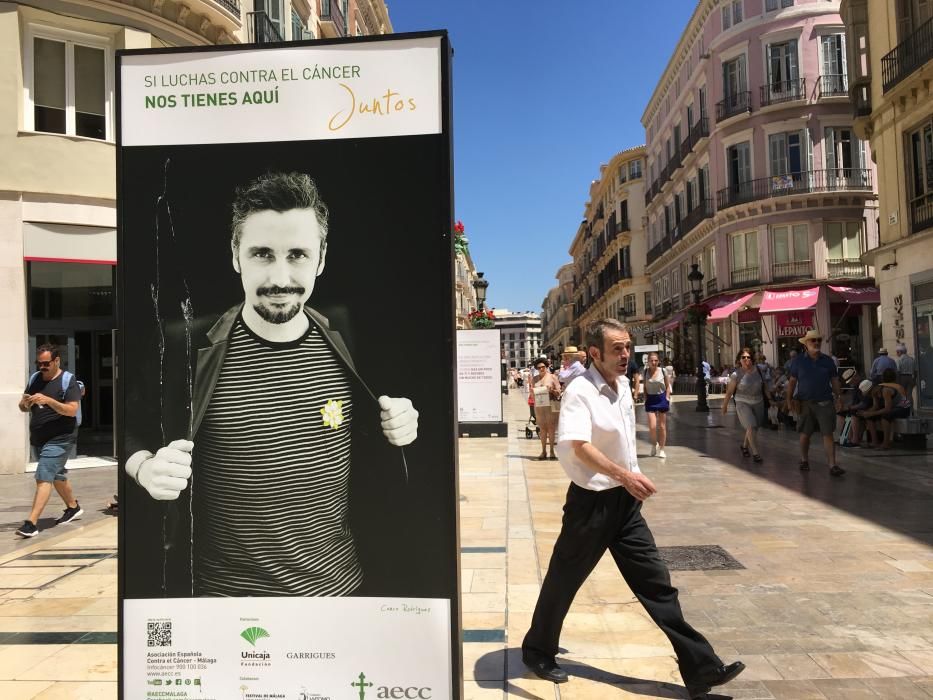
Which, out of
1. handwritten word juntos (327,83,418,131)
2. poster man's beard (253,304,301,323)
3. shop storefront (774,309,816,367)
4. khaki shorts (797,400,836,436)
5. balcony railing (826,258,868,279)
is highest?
balcony railing (826,258,868,279)

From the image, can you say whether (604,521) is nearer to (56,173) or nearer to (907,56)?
(56,173)

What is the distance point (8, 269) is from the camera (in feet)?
39.6

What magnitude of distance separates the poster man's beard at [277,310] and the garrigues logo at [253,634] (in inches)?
39.6

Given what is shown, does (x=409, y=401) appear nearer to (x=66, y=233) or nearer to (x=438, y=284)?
(x=438, y=284)

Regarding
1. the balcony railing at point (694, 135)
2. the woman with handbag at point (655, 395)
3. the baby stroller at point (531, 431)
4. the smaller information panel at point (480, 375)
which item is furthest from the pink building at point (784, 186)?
the woman with handbag at point (655, 395)

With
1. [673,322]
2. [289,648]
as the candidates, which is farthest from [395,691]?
[673,322]

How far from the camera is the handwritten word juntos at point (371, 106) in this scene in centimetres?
240

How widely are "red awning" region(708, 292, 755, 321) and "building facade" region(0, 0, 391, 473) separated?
23507 millimetres

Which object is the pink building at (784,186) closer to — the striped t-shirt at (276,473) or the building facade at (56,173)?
the building facade at (56,173)

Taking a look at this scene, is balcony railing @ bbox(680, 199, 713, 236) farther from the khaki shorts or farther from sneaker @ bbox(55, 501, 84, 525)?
sneaker @ bbox(55, 501, 84, 525)

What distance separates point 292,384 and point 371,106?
938 mm

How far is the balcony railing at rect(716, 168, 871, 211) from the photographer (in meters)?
29.9

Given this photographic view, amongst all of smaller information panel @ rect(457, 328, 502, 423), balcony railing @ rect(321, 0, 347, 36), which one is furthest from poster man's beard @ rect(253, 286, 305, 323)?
balcony railing @ rect(321, 0, 347, 36)

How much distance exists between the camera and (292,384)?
94.3 inches
